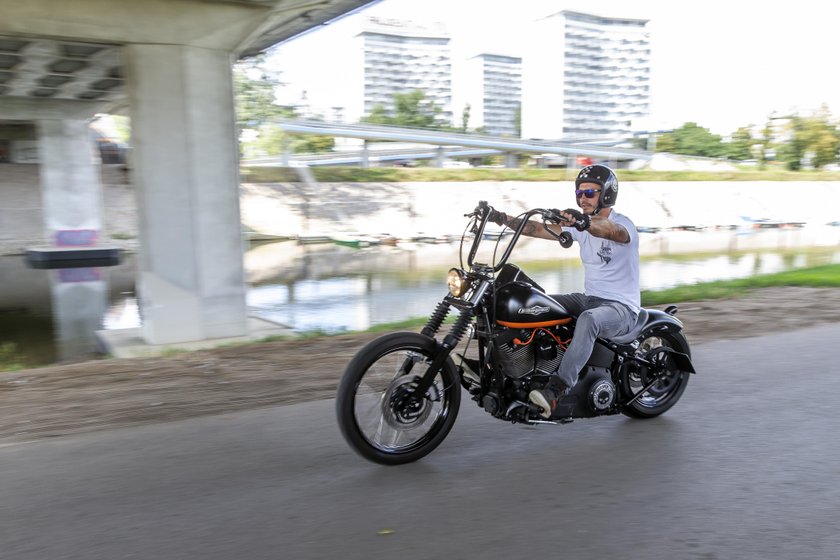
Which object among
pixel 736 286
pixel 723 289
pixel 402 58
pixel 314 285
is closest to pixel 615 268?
pixel 723 289

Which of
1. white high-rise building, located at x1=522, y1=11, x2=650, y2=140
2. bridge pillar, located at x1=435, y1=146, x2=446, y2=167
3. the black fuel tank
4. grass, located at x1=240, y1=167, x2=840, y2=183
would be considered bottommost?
the black fuel tank

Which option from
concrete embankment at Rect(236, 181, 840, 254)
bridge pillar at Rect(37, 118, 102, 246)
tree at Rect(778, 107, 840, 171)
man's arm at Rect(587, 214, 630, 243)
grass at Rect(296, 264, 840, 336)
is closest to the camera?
man's arm at Rect(587, 214, 630, 243)

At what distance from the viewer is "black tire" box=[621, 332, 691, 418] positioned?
5.12 metres

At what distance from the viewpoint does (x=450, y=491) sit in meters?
3.89

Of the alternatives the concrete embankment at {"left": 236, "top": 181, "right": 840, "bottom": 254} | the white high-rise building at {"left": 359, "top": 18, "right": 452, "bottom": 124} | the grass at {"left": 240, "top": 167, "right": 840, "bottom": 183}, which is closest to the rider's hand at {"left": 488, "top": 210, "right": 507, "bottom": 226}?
the concrete embankment at {"left": 236, "top": 181, "right": 840, "bottom": 254}

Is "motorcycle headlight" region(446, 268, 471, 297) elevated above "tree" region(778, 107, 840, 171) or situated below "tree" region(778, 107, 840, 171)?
below

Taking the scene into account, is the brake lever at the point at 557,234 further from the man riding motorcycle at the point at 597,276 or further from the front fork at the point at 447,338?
the front fork at the point at 447,338

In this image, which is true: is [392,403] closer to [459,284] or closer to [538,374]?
[459,284]

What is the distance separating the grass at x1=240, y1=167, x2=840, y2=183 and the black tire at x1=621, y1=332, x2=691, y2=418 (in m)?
35.8

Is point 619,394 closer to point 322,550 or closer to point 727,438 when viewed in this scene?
point 727,438

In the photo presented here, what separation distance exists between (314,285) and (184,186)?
26.7ft

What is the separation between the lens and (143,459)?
4.42m

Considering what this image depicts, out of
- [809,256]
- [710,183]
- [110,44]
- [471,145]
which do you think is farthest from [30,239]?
[710,183]

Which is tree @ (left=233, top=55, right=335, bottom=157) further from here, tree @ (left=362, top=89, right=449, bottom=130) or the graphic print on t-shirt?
tree @ (left=362, top=89, right=449, bottom=130)
